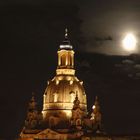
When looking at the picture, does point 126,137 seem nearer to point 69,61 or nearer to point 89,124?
point 89,124

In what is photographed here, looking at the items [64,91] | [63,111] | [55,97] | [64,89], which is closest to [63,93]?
[64,91]

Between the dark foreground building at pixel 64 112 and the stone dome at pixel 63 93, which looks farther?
the stone dome at pixel 63 93

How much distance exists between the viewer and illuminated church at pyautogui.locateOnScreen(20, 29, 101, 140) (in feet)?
273

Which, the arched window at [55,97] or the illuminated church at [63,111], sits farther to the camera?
the arched window at [55,97]

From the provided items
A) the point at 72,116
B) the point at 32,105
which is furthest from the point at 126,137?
the point at 32,105

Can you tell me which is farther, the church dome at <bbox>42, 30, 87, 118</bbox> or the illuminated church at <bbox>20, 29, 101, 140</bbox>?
the church dome at <bbox>42, 30, 87, 118</bbox>

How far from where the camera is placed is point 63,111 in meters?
86.1

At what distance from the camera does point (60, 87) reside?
283 ft

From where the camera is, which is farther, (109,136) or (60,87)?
(60,87)

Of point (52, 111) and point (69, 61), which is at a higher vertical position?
point (69, 61)

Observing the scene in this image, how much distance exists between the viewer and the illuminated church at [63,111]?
83125mm

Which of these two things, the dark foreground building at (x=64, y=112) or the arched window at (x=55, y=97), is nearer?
the dark foreground building at (x=64, y=112)

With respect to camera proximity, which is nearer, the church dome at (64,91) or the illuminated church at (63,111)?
the illuminated church at (63,111)

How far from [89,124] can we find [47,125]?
565 centimetres
